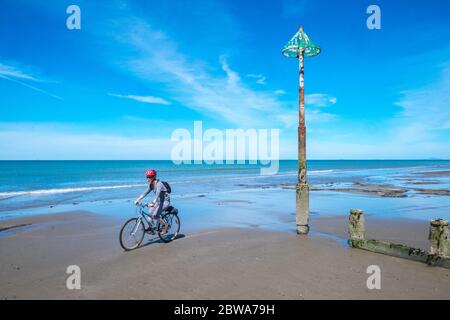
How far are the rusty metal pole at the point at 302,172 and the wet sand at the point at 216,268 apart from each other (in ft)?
1.92

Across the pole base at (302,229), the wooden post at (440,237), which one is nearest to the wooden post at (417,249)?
the wooden post at (440,237)

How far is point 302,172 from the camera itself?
1002cm

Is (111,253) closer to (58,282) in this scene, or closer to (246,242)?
(58,282)

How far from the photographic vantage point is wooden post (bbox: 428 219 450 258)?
21.6 ft

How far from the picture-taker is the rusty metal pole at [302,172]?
10.0m

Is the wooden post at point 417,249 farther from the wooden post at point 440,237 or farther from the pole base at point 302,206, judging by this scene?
the pole base at point 302,206

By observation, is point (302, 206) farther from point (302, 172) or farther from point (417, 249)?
point (417, 249)

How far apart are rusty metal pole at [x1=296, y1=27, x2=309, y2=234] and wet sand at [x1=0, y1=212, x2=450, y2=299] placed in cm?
58

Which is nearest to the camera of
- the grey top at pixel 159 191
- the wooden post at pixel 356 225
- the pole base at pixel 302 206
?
the wooden post at pixel 356 225

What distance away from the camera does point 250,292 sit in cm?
571

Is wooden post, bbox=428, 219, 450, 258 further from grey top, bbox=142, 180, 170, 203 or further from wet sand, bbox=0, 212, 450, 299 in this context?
grey top, bbox=142, 180, 170, 203

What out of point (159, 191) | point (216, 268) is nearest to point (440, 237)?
point (216, 268)
